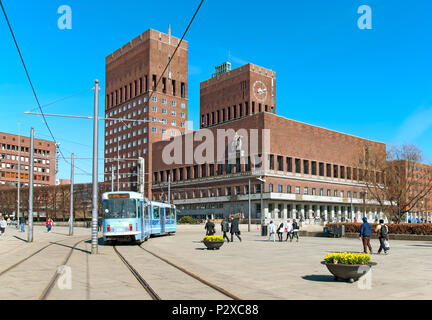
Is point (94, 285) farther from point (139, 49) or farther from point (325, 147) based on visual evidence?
point (139, 49)

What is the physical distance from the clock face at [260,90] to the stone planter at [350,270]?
108 metres

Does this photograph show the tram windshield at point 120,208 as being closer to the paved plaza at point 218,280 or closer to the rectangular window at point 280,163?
the paved plaza at point 218,280

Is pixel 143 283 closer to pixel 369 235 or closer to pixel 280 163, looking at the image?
pixel 369 235

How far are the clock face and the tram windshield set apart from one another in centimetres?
9505

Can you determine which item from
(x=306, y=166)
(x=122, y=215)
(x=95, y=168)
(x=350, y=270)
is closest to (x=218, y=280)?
(x=350, y=270)

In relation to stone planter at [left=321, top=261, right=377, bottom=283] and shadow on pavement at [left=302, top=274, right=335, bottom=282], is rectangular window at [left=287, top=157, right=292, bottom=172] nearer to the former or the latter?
shadow on pavement at [left=302, top=274, right=335, bottom=282]

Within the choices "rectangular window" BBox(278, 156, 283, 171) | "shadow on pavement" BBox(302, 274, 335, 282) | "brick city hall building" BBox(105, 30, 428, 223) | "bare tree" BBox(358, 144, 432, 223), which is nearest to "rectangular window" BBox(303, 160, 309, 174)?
"brick city hall building" BBox(105, 30, 428, 223)

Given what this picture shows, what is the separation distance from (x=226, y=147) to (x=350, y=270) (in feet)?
263

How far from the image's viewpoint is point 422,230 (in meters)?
34.5

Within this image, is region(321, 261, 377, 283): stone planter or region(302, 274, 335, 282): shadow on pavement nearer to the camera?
region(321, 261, 377, 283): stone planter

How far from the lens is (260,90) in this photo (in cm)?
11956

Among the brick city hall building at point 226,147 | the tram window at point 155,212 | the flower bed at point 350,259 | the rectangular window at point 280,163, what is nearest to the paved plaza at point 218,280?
the flower bed at point 350,259

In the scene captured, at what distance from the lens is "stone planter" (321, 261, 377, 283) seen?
11355 millimetres

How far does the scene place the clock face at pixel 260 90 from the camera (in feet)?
388
